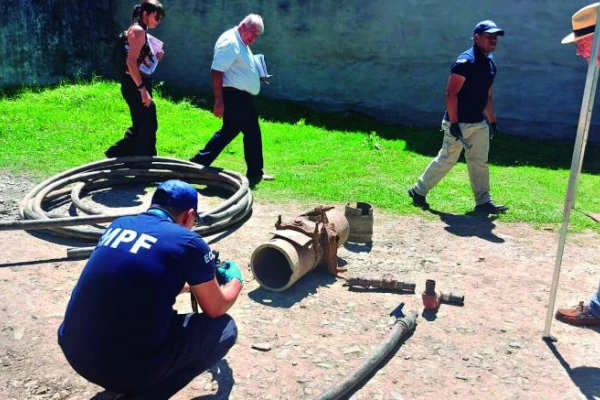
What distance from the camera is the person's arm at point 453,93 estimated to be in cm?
665

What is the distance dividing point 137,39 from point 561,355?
17.1 feet

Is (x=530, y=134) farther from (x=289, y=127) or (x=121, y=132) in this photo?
(x=121, y=132)

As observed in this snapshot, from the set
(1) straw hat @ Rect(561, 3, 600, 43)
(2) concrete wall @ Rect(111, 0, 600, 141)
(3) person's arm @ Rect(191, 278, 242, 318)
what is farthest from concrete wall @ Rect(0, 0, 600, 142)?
(3) person's arm @ Rect(191, 278, 242, 318)

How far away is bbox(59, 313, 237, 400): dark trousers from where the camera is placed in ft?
9.93

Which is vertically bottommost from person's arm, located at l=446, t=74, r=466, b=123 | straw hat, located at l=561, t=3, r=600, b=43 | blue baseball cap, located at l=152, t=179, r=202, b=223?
blue baseball cap, located at l=152, t=179, r=202, b=223

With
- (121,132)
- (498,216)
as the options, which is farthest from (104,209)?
(498,216)

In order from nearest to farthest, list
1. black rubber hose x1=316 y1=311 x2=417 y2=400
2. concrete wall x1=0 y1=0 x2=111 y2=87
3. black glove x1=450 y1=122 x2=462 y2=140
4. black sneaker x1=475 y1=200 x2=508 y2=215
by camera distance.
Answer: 1. black rubber hose x1=316 y1=311 x2=417 y2=400
2. black glove x1=450 y1=122 x2=462 y2=140
3. black sneaker x1=475 y1=200 x2=508 y2=215
4. concrete wall x1=0 y1=0 x2=111 y2=87

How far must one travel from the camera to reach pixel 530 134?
11461mm

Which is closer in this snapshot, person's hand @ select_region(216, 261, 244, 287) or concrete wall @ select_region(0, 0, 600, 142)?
person's hand @ select_region(216, 261, 244, 287)

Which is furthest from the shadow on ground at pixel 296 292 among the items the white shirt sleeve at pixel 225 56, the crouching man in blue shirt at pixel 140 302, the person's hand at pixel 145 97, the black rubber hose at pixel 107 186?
the person's hand at pixel 145 97

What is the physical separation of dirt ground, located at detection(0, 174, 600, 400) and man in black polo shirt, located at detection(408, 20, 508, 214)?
93cm

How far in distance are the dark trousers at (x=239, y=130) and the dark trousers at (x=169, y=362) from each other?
4379 millimetres

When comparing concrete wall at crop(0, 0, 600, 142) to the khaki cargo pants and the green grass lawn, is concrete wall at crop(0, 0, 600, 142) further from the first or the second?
the khaki cargo pants

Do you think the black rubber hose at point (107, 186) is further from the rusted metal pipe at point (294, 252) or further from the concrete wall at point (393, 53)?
the concrete wall at point (393, 53)
